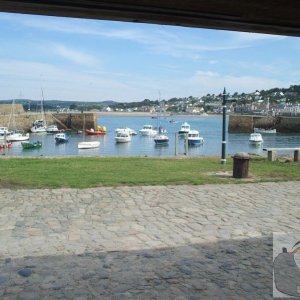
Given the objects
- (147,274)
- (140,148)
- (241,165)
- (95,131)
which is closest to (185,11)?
(147,274)

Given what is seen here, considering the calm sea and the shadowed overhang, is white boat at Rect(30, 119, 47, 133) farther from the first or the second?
the shadowed overhang

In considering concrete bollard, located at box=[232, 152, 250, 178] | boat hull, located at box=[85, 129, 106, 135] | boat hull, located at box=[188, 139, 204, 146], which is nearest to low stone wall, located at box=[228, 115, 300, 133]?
boat hull, located at box=[85, 129, 106, 135]

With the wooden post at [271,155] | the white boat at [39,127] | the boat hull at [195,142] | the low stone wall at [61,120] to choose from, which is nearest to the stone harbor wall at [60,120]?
the low stone wall at [61,120]

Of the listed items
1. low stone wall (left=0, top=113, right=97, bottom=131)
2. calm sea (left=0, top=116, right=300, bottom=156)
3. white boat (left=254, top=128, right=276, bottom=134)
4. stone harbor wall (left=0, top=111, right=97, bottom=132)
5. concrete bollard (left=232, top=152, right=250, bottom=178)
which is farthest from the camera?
low stone wall (left=0, top=113, right=97, bottom=131)

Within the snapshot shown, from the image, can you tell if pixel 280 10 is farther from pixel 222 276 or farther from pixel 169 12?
pixel 222 276

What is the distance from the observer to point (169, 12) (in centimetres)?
363

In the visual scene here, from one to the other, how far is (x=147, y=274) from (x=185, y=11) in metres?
3.22

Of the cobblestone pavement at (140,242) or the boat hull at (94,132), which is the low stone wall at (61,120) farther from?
the cobblestone pavement at (140,242)

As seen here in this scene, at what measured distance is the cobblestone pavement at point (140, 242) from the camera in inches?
199

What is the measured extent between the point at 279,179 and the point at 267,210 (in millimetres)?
4355

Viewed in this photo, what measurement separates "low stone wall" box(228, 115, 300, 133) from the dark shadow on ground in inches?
3981

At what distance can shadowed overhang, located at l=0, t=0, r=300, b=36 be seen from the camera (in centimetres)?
330

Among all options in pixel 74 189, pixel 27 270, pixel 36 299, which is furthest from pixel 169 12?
pixel 74 189

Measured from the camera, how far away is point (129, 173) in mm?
13844
